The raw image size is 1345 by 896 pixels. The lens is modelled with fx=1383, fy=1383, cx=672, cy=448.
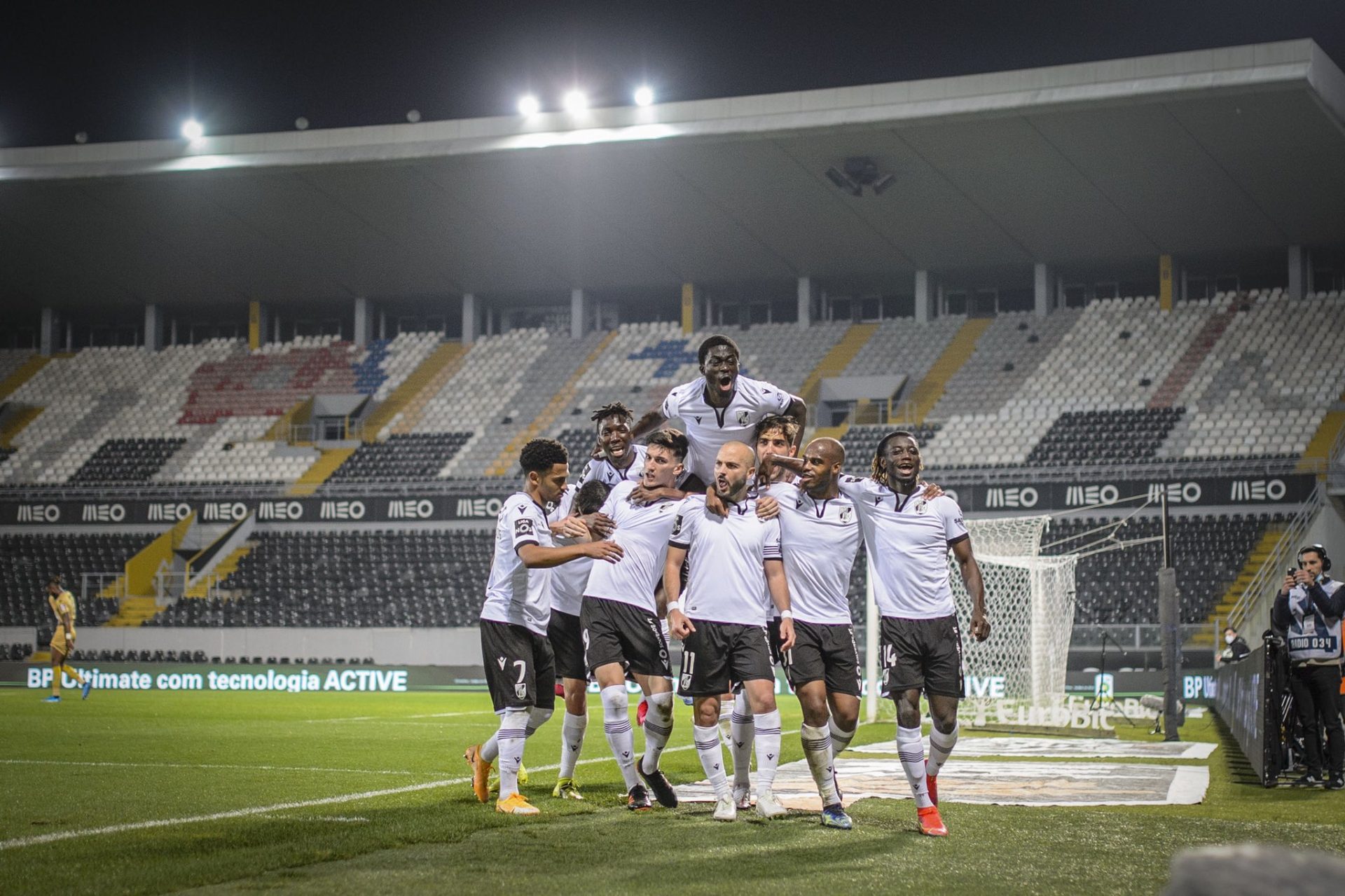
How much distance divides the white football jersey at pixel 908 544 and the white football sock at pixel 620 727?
5.74 ft

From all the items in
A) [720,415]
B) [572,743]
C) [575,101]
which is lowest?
[572,743]

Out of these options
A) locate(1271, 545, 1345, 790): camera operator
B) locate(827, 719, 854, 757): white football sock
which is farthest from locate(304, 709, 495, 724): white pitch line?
locate(1271, 545, 1345, 790): camera operator

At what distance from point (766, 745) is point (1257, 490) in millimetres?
26893

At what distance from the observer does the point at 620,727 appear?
882 centimetres

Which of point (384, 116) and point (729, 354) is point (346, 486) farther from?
point (729, 354)

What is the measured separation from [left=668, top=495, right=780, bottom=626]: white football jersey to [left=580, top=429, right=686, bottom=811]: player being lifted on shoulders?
0.95ft

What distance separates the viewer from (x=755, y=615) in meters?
8.38

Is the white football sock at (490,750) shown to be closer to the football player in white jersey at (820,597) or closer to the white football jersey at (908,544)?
the football player in white jersey at (820,597)

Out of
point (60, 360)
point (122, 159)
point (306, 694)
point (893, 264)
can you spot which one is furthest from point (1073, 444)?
point (60, 360)

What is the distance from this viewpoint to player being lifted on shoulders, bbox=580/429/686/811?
879 cm

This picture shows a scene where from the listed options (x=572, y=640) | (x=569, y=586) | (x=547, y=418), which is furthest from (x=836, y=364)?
(x=572, y=640)

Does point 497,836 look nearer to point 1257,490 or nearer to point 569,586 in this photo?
point 569,586

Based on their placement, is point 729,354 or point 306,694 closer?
Result: point 729,354

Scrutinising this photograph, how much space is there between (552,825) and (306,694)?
2313cm
